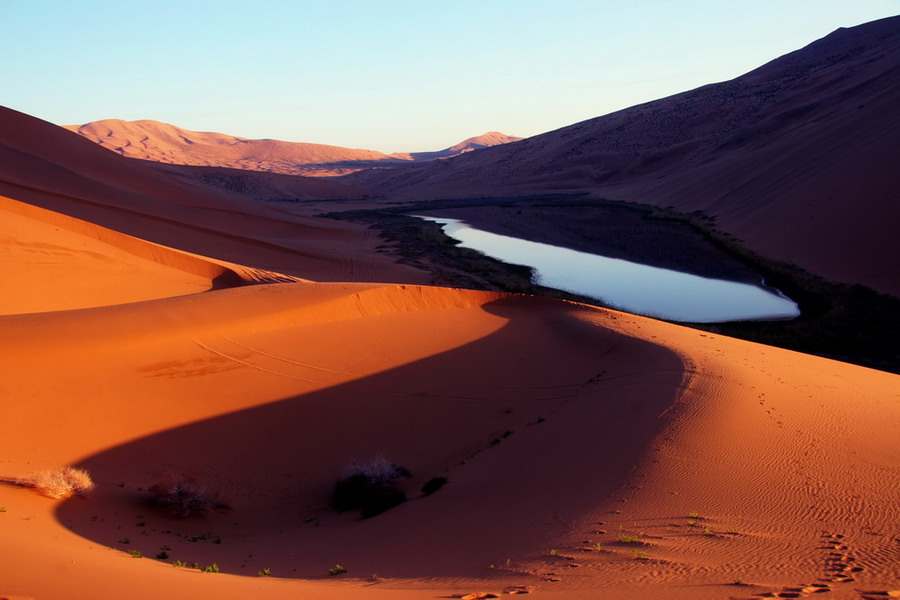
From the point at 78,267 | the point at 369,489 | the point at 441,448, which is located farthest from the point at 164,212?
the point at 369,489

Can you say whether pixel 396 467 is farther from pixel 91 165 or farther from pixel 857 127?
pixel 857 127

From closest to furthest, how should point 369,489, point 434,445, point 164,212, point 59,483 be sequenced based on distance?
point 59,483 → point 369,489 → point 434,445 → point 164,212

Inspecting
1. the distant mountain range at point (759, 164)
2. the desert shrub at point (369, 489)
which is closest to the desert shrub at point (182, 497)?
the desert shrub at point (369, 489)

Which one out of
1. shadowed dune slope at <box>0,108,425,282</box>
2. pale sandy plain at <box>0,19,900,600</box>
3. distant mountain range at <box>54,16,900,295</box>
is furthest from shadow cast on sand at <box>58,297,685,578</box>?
distant mountain range at <box>54,16,900,295</box>

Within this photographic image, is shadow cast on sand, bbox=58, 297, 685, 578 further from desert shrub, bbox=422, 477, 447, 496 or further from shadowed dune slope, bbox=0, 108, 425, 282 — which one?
shadowed dune slope, bbox=0, 108, 425, 282

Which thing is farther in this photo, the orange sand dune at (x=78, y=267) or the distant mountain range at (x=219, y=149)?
the distant mountain range at (x=219, y=149)

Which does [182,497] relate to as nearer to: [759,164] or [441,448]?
[441,448]

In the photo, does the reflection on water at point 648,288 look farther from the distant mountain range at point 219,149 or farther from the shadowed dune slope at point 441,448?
the distant mountain range at point 219,149
